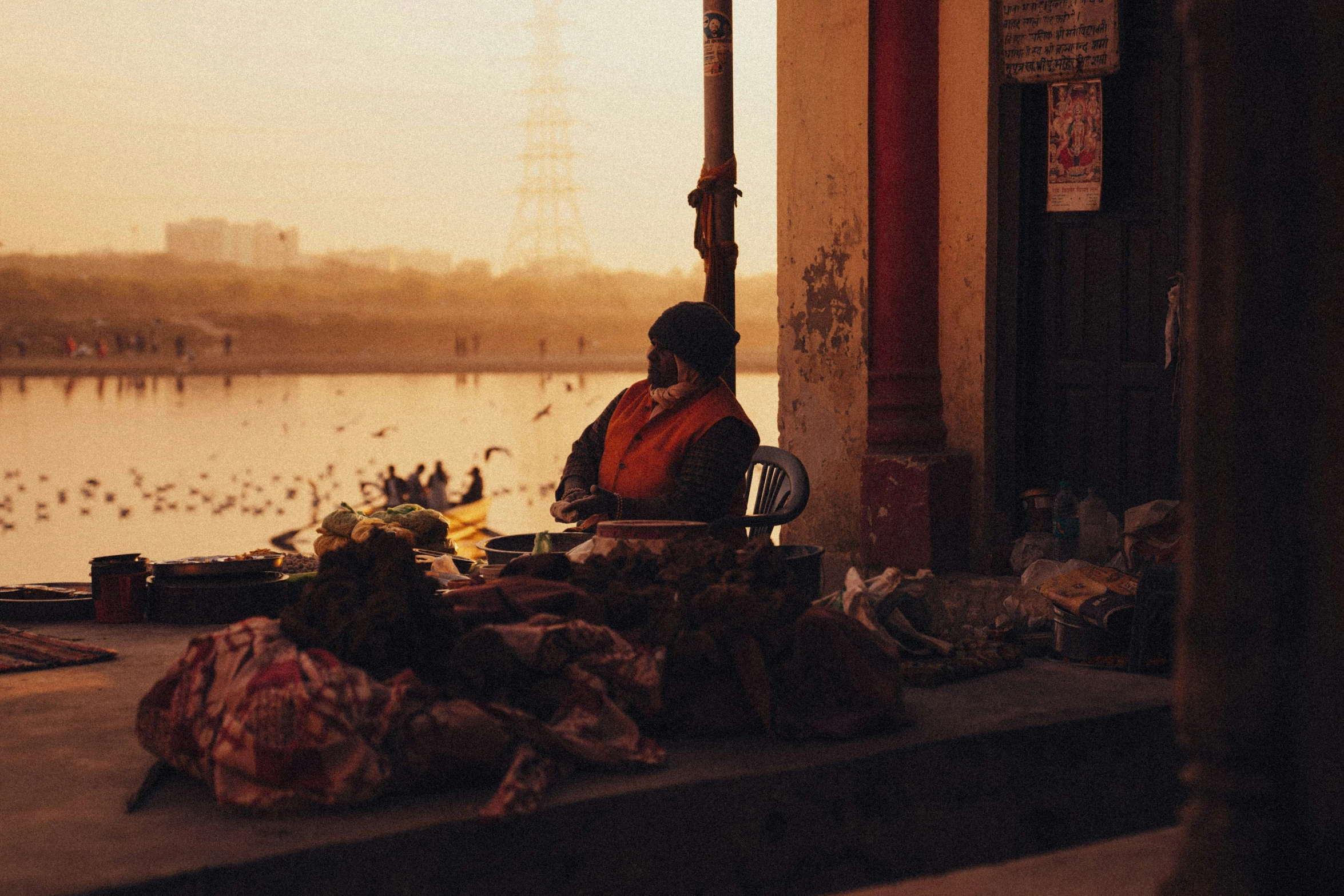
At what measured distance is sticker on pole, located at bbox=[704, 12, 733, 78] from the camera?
17.6 ft

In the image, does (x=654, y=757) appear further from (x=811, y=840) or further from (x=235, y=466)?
(x=235, y=466)

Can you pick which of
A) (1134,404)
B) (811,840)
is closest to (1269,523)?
(811,840)

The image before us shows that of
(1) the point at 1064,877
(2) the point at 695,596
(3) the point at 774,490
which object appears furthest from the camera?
(3) the point at 774,490

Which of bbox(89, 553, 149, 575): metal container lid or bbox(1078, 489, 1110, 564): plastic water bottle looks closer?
bbox(89, 553, 149, 575): metal container lid

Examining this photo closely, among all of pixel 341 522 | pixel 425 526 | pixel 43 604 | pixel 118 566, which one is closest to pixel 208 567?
pixel 118 566

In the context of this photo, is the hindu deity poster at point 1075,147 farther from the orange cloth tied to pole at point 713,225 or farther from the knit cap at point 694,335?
the knit cap at point 694,335

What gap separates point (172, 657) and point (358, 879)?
69.6 inches

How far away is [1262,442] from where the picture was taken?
208 cm

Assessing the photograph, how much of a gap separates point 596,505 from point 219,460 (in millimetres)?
29303

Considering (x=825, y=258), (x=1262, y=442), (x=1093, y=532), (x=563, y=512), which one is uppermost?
(x=825, y=258)

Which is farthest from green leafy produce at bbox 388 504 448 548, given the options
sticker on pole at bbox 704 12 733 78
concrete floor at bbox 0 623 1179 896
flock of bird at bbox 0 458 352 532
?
flock of bird at bbox 0 458 352 532

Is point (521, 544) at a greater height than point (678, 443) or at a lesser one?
lesser

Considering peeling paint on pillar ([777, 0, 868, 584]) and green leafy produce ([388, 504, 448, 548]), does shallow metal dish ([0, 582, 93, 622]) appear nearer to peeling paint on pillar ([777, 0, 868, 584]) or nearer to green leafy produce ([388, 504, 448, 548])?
green leafy produce ([388, 504, 448, 548])

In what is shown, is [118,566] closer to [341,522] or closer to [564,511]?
[341,522]
